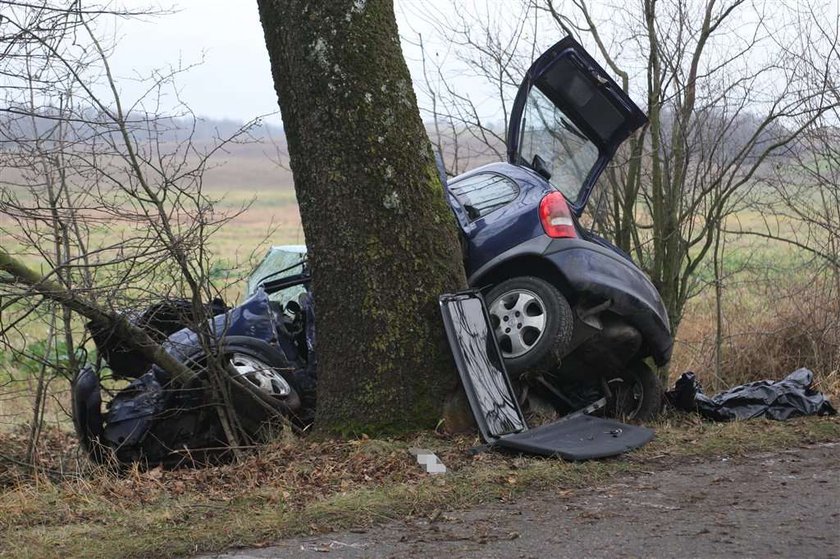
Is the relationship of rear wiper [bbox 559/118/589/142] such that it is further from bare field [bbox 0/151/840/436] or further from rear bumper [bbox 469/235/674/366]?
bare field [bbox 0/151/840/436]

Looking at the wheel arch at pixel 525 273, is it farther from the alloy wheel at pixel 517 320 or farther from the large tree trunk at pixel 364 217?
the large tree trunk at pixel 364 217

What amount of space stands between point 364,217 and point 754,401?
3393 millimetres

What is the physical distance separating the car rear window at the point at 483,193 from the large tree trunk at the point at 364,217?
1366 millimetres

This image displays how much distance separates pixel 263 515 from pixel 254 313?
2.61 metres

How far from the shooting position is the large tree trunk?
20.8 feet

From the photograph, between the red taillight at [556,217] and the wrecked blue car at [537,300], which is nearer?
the wrecked blue car at [537,300]

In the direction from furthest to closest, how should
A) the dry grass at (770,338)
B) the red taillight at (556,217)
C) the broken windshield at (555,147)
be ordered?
the dry grass at (770,338) < the broken windshield at (555,147) < the red taillight at (556,217)

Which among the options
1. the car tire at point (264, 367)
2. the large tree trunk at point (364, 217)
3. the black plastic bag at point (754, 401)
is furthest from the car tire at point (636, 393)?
the car tire at point (264, 367)

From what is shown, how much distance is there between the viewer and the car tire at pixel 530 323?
6898 mm

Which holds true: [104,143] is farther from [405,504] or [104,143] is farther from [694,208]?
[694,208]

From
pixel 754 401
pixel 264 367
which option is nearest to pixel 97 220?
pixel 264 367

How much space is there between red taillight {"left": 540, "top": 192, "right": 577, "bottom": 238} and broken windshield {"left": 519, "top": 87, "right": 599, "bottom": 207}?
2.78ft

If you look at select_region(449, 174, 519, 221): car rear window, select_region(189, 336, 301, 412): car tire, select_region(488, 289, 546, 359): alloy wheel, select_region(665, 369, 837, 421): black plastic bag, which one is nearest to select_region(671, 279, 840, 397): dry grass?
select_region(665, 369, 837, 421): black plastic bag

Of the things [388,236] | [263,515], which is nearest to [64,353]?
[388,236]
